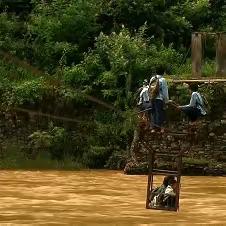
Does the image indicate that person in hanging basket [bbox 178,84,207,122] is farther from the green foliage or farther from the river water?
the green foliage

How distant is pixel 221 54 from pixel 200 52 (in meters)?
0.67

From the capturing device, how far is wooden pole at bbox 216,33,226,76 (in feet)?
65.6


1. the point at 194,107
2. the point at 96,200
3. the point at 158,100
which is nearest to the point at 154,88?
the point at 158,100

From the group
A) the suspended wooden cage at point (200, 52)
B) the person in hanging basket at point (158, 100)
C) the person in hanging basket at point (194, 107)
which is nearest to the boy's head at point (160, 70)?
the suspended wooden cage at point (200, 52)

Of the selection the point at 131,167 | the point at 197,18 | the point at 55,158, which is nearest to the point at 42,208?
the point at 131,167

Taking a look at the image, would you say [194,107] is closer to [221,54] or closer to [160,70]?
[221,54]

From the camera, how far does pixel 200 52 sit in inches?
800

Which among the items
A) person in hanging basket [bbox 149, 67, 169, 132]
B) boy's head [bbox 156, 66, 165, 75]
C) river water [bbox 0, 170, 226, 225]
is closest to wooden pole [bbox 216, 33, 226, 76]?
boy's head [bbox 156, 66, 165, 75]

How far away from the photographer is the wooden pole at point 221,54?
65.6ft

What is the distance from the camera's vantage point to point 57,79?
22344 millimetres

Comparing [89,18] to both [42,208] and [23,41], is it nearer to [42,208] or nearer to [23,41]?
[23,41]

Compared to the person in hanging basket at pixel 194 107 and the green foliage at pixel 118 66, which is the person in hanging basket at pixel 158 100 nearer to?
the person in hanging basket at pixel 194 107

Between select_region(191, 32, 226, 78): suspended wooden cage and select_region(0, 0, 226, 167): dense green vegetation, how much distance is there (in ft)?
2.90

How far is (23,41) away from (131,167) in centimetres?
815
